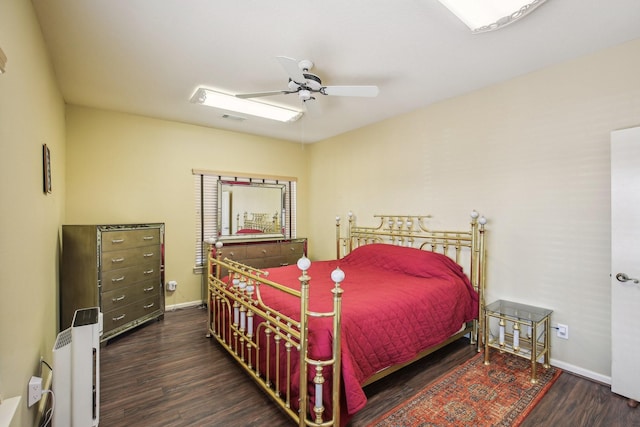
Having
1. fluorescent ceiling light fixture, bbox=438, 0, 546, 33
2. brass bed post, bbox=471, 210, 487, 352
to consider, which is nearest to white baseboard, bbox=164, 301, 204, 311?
brass bed post, bbox=471, 210, 487, 352

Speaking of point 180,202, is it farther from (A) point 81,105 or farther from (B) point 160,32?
(B) point 160,32

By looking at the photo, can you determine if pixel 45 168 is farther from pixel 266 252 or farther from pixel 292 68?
pixel 266 252

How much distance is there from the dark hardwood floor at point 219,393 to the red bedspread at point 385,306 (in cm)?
26

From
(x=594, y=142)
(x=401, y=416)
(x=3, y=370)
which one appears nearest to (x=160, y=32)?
(x=3, y=370)

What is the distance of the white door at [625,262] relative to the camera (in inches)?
82.5

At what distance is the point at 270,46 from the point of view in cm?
228

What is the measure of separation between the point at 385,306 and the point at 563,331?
1652 millimetres

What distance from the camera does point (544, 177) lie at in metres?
2.65

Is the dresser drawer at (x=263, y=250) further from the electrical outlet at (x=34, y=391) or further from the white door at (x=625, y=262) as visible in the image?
the white door at (x=625, y=262)

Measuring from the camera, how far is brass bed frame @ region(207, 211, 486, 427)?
166 centimetres

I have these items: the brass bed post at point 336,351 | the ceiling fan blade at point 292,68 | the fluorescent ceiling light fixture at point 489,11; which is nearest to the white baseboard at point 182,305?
the brass bed post at point 336,351

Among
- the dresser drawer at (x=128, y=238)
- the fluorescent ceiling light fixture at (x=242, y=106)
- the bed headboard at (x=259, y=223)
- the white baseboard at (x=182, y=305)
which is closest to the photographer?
the dresser drawer at (x=128, y=238)

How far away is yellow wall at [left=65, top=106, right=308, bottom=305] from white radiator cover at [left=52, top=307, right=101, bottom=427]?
7.82 ft

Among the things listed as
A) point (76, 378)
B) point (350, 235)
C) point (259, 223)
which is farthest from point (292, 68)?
point (259, 223)
